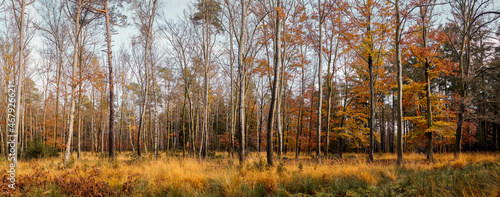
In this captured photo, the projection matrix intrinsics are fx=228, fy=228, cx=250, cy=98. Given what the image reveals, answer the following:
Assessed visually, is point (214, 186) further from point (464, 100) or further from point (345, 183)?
point (464, 100)

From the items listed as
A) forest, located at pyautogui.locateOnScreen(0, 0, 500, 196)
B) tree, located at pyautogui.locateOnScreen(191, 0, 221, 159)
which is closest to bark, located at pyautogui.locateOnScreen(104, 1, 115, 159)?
forest, located at pyautogui.locateOnScreen(0, 0, 500, 196)

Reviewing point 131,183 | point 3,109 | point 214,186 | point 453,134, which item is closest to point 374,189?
point 214,186

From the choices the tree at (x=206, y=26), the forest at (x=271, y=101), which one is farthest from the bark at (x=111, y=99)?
the tree at (x=206, y=26)

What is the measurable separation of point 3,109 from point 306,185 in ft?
72.0

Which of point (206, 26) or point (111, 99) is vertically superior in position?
point (206, 26)

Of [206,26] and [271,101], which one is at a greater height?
[206,26]

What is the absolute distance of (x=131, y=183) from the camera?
4758 mm

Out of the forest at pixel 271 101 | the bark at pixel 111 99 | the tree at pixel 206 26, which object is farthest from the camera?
the tree at pixel 206 26

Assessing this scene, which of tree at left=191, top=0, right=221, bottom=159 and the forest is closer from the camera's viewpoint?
Answer: the forest

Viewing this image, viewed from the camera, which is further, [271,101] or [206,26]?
[206,26]

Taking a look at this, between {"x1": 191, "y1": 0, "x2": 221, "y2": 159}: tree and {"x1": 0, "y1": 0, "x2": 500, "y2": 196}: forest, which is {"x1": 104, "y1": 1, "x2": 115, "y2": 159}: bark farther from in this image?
{"x1": 191, "y1": 0, "x2": 221, "y2": 159}: tree

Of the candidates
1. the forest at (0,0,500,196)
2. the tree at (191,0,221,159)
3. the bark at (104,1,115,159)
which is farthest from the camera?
the tree at (191,0,221,159)

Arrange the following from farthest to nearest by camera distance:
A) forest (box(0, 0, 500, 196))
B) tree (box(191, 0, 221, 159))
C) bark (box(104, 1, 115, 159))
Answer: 1. tree (box(191, 0, 221, 159))
2. bark (box(104, 1, 115, 159))
3. forest (box(0, 0, 500, 196))

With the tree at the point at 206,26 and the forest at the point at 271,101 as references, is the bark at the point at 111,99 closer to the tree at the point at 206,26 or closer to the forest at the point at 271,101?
the forest at the point at 271,101
